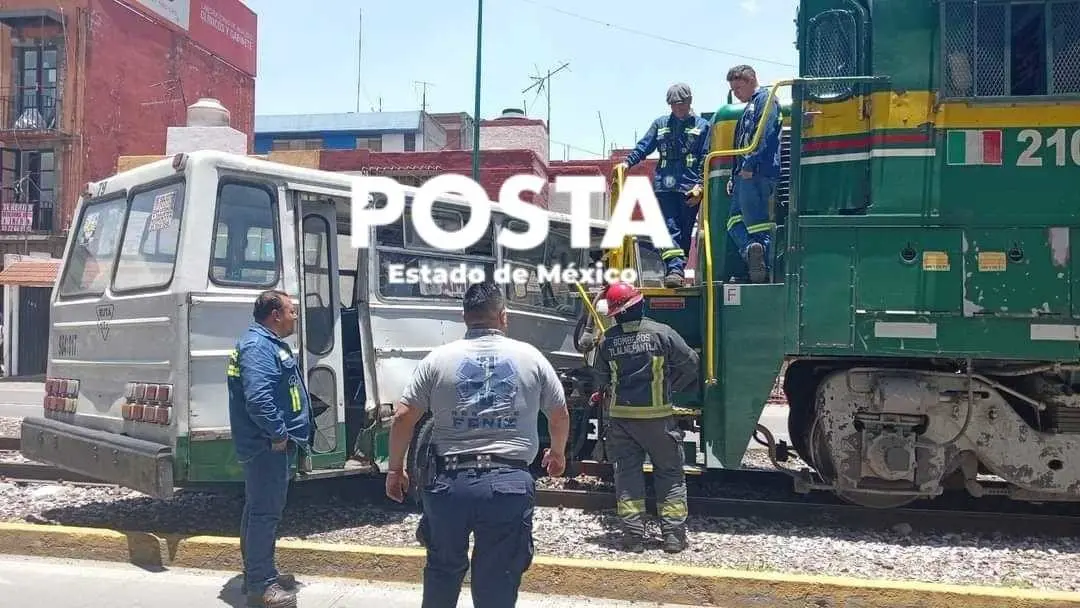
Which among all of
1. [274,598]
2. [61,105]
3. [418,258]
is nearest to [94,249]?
[418,258]

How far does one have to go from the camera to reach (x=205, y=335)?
4961 mm

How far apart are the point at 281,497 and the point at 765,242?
363cm

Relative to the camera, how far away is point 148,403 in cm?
499

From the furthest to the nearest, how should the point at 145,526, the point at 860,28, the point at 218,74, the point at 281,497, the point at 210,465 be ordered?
the point at 218,74 → the point at 145,526 → the point at 860,28 → the point at 210,465 → the point at 281,497

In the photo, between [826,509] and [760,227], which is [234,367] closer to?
[760,227]

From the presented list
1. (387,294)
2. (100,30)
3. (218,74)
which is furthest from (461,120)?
(387,294)

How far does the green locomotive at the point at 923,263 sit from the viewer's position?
4.97m

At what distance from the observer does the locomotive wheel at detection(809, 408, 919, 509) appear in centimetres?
545

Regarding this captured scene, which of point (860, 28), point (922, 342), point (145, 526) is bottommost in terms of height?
point (145, 526)

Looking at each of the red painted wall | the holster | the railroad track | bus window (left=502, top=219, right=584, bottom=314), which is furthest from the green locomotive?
the red painted wall

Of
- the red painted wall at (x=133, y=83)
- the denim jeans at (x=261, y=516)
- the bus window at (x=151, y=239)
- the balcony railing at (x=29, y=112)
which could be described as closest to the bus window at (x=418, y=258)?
the bus window at (x=151, y=239)

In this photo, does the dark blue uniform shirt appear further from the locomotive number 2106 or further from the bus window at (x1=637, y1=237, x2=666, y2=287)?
the locomotive number 2106

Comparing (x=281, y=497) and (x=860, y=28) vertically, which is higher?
(x=860, y=28)

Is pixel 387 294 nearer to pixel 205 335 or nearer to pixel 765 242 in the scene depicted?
pixel 205 335
